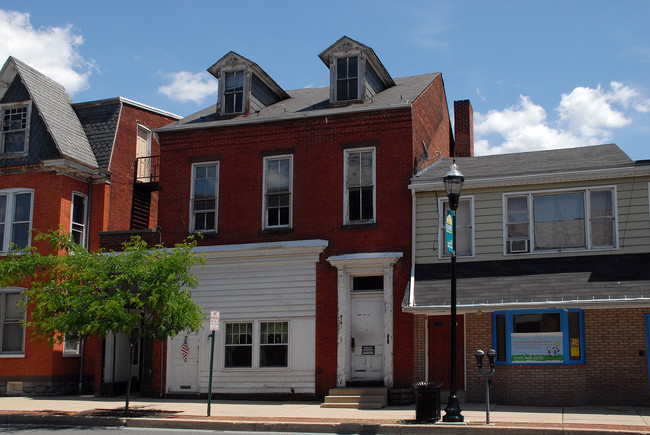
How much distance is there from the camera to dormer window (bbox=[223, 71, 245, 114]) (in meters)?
22.4

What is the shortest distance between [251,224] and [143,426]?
288 inches

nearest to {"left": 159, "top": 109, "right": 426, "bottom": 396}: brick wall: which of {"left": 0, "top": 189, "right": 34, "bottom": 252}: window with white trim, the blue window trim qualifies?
the blue window trim

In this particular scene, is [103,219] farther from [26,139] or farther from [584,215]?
[584,215]

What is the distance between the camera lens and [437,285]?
1805 centimetres

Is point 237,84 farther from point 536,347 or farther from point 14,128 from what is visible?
point 536,347

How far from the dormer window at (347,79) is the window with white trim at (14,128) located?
10.7 meters

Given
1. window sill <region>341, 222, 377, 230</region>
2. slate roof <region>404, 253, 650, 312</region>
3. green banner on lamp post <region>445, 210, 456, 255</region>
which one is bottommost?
slate roof <region>404, 253, 650, 312</region>

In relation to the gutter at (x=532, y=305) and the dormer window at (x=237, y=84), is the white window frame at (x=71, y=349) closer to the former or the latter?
the dormer window at (x=237, y=84)

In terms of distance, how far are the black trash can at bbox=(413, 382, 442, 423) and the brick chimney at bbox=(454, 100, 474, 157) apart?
11926 millimetres

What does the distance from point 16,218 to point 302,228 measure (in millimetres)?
9857

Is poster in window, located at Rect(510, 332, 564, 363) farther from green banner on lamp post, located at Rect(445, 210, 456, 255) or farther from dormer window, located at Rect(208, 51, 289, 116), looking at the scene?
dormer window, located at Rect(208, 51, 289, 116)

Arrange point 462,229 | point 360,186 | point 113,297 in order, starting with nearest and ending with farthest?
point 113,297
point 462,229
point 360,186

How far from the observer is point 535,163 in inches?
768

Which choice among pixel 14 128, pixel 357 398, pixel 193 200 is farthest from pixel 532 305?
pixel 14 128
